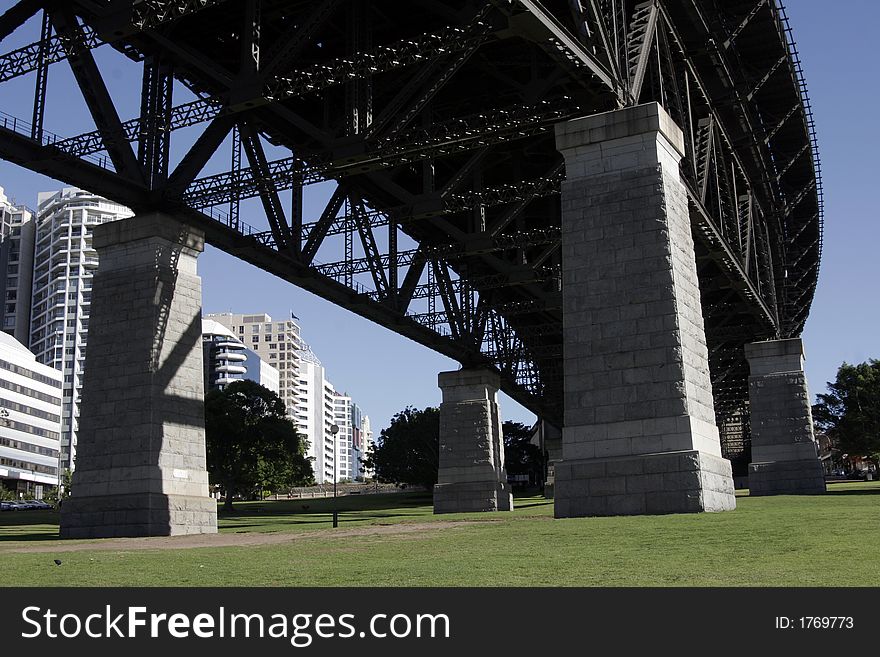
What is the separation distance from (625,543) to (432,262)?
36911 mm

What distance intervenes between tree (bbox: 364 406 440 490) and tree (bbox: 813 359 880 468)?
141 ft

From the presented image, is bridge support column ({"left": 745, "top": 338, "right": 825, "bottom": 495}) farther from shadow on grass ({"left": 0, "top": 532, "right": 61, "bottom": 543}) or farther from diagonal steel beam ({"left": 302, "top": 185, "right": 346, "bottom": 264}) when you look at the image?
shadow on grass ({"left": 0, "top": 532, "right": 61, "bottom": 543})

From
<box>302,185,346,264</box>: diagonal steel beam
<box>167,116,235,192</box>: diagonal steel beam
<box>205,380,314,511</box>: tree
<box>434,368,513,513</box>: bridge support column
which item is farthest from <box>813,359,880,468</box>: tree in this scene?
<box>167,116,235,192</box>: diagonal steel beam

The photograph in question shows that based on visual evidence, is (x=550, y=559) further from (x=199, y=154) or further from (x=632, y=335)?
(x=199, y=154)

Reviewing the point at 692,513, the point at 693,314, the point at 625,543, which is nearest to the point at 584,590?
the point at 625,543

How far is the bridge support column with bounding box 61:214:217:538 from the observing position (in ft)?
98.5

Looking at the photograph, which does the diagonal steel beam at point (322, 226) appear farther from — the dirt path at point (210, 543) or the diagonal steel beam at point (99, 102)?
the dirt path at point (210, 543)

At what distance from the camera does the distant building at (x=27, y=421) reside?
13475 cm

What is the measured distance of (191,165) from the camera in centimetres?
3400

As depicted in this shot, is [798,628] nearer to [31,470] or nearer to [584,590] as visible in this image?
[584,590]

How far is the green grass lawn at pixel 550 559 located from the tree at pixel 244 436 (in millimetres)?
58266

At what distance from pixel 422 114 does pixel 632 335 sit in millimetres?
17595

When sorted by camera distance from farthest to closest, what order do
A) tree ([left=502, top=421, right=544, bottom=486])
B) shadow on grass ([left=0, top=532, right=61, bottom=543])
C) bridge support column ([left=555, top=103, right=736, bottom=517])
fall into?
tree ([left=502, top=421, right=544, bottom=486]), shadow on grass ([left=0, top=532, right=61, bottom=543]), bridge support column ([left=555, top=103, right=736, bottom=517])

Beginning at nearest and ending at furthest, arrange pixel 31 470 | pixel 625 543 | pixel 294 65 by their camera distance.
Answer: pixel 625 543
pixel 294 65
pixel 31 470
